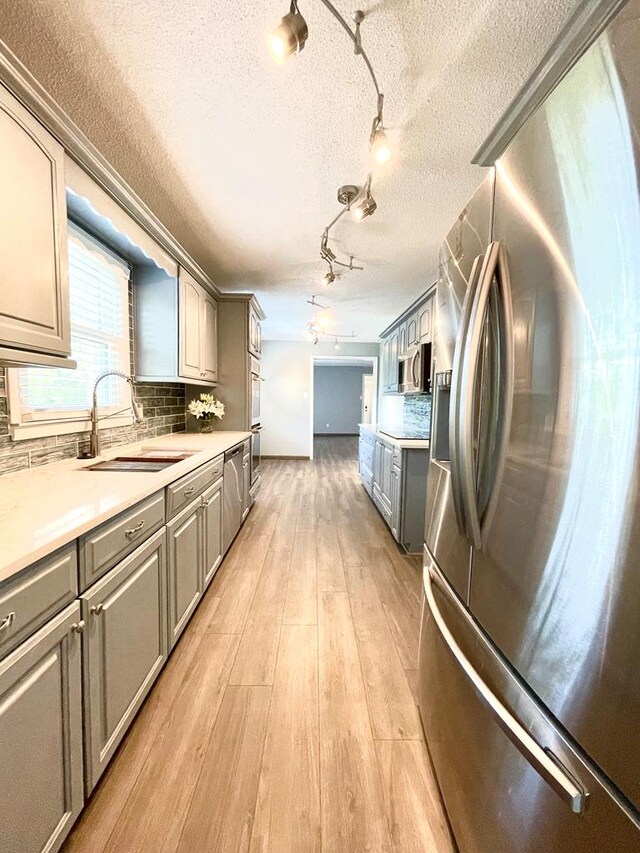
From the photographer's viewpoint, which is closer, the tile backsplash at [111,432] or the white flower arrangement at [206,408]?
the tile backsplash at [111,432]

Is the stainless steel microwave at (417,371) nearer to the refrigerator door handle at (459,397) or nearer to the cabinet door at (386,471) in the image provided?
the cabinet door at (386,471)

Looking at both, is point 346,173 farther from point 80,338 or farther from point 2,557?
point 2,557

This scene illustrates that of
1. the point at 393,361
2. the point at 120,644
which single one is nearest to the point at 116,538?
the point at 120,644

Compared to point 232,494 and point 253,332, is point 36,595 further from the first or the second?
point 253,332

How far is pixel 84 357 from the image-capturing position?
212cm

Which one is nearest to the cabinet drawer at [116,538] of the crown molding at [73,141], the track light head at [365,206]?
the crown molding at [73,141]

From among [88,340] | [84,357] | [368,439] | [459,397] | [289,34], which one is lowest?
[368,439]

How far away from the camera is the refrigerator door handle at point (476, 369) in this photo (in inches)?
30.7

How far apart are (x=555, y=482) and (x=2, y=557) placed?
1176mm

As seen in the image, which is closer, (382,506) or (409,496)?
(409,496)

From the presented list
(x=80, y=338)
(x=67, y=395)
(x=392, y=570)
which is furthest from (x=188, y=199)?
(x=392, y=570)

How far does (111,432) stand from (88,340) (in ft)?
2.02

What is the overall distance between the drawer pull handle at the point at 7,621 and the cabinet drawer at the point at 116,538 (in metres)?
0.23

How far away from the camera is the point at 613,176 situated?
0.55 metres
